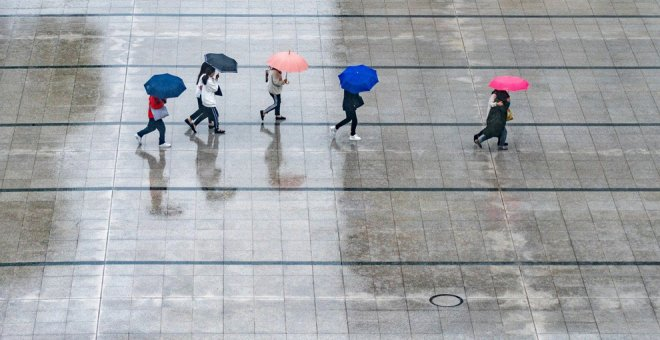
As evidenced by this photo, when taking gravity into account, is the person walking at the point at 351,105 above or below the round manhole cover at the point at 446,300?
above

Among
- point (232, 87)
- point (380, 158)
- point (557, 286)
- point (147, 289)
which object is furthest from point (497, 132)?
point (147, 289)

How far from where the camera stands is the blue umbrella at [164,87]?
21.8m

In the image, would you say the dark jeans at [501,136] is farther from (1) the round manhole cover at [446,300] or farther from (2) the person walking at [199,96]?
(2) the person walking at [199,96]

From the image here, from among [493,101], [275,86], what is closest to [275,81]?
[275,86]

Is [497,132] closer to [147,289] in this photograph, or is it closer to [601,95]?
[601,95]

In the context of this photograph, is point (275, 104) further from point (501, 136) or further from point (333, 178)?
point (501, 136)

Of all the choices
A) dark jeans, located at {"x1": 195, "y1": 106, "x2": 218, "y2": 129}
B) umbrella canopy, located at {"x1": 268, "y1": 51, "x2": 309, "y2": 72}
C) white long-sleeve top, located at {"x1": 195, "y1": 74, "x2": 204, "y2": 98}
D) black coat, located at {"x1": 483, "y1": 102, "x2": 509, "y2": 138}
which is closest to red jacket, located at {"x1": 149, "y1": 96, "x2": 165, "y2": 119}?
white long-sleeve top, located at {"x1": 195, "y1": 74, "x2": 204, "y2": 98}

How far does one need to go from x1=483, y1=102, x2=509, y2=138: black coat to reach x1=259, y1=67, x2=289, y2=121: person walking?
3772 millimetres

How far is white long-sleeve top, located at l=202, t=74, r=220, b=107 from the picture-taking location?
74.0ft

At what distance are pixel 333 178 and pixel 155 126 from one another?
3277 millimetres

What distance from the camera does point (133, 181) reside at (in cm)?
2166

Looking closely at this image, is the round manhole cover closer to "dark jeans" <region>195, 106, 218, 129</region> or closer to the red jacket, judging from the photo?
"dark jeans" <region>195, 106, 218, 129</region>

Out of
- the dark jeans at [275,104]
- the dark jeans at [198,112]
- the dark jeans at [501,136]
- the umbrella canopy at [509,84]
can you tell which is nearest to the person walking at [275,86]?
the dark jeans at [275,104]

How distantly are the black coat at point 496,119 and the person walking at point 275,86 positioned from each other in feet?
12.4
